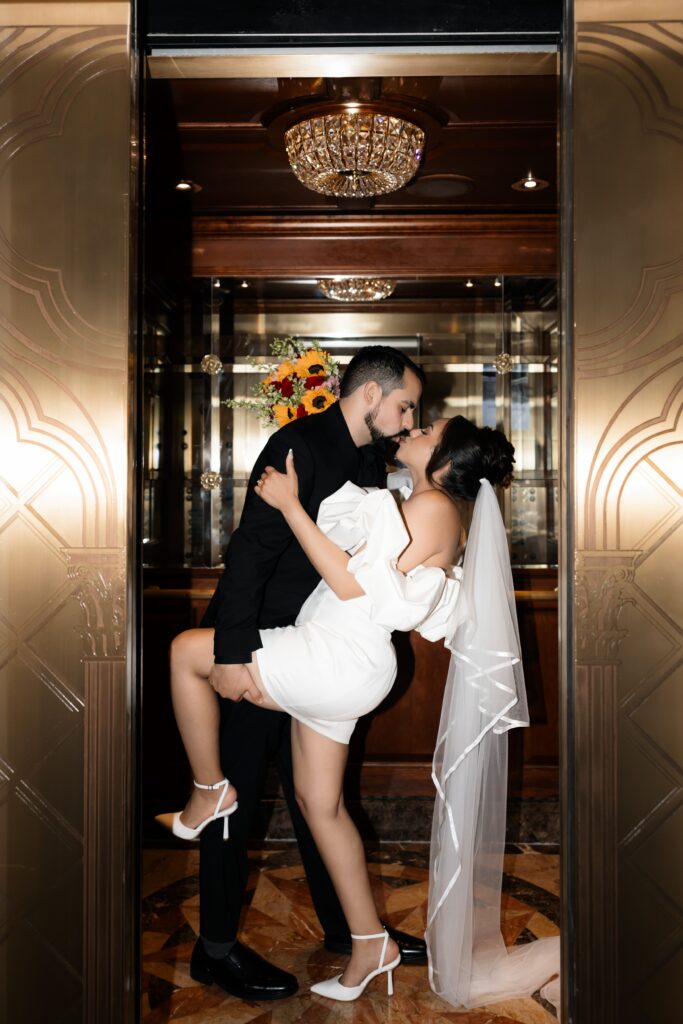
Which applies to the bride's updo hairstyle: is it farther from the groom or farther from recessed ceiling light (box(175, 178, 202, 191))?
recessed ceiling light (box(175, 178, 202, 191))

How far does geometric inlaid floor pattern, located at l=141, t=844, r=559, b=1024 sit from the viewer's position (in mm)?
2572

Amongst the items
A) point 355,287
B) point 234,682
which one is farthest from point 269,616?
point 355,287

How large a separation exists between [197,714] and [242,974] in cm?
75

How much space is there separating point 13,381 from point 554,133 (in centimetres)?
231

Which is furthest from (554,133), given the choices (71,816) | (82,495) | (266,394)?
(71,816)

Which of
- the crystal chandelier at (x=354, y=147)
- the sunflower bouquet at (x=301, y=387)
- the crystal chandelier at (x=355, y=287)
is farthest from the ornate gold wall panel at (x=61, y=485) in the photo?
the crystal chandelier at (x=355, y=287)

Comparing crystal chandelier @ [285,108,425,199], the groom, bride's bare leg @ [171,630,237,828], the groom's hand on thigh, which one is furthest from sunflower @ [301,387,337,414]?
the groom's hand on thigh

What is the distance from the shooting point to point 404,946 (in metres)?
2.90

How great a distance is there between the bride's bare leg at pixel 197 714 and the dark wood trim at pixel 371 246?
7.86ft

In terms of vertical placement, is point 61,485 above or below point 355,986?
above

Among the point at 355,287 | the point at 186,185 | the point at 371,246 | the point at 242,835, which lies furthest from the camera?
the point at 355,287

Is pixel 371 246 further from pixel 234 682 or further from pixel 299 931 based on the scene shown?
pixel 299 931

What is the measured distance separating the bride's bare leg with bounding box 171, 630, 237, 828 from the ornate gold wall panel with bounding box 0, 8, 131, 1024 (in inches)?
25.5

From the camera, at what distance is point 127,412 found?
6.68 ft
